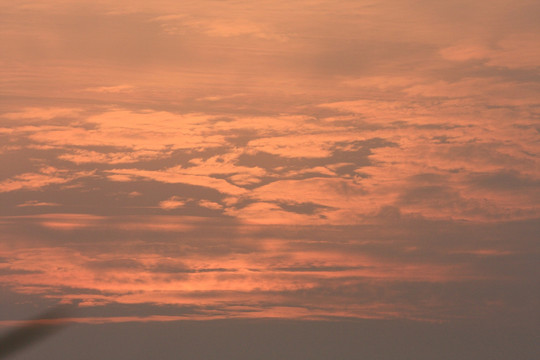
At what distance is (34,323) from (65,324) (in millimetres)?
265

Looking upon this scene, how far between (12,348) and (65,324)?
0.57 m

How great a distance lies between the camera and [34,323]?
60.8 m

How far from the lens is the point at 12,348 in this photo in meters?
60.5

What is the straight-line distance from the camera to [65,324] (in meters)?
60.8

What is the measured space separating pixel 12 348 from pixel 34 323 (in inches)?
17.1
